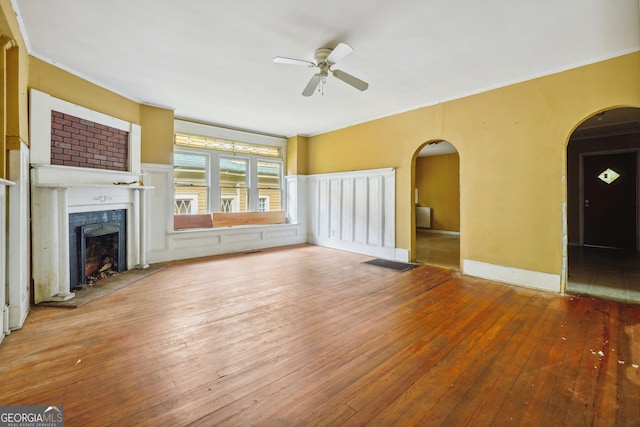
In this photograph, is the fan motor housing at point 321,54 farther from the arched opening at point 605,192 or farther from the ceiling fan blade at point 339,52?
the arched opening at point 605,192

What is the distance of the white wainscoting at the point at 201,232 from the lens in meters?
4.96

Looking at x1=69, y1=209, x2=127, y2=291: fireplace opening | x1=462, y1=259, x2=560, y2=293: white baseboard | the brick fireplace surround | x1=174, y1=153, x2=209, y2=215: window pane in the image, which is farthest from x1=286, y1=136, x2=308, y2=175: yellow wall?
x1=462, y1=259, x2=560, y2=293: white baseboard

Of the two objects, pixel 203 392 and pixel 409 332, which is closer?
pixel 203 392

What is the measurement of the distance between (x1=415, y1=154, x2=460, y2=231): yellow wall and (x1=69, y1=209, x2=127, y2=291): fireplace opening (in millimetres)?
8449

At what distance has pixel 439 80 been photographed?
3756 millimetres

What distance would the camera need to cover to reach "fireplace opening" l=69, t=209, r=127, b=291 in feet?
11.5

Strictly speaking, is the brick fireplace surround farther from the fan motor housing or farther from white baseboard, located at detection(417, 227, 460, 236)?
white baseboard, located at detection(417, 227, 460, 236)

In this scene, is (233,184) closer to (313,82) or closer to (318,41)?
(313,82)

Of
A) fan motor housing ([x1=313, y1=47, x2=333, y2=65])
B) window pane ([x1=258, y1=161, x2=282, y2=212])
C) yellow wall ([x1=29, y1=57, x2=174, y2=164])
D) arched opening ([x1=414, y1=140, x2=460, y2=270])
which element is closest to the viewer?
fan motor housing ([x1=313, y1=47, x2=333, y2=65])

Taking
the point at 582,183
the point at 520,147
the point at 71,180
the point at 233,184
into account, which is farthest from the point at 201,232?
the point at 582,183

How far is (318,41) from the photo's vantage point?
2.80m

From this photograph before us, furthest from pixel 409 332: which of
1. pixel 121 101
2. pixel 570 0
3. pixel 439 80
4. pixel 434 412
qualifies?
pixel 121 101

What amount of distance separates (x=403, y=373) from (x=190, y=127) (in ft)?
18.9

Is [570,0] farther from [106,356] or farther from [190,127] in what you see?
[190,127]
